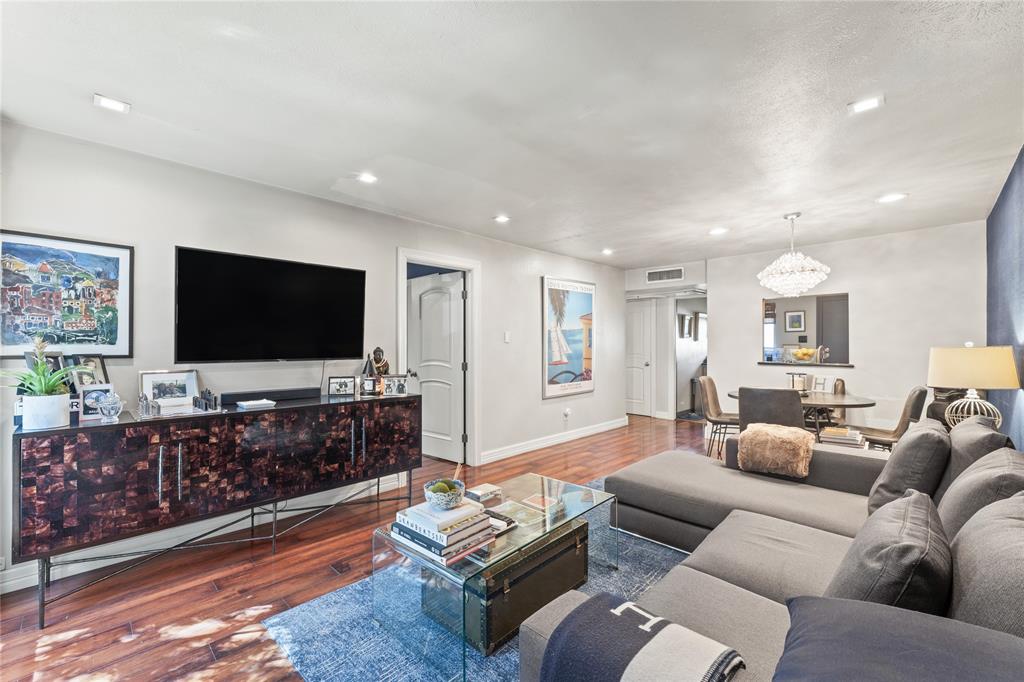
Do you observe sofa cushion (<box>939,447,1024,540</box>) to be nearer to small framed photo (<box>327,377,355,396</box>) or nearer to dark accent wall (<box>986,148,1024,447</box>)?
dark accent wall (<box>986,148,1024,447</box>)

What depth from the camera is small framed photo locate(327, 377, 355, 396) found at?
3375mm

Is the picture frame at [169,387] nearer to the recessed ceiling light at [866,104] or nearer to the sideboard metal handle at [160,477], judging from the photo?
the sideboard metal handle at [160,477]

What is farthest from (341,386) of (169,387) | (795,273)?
(795,273)

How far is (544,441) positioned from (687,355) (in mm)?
3780

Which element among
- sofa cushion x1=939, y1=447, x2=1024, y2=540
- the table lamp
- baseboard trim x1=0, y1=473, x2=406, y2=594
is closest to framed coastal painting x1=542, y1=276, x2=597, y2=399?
baseboard trim x1=0, y1=473, x2=406, y2=594

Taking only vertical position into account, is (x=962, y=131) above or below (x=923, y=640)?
above

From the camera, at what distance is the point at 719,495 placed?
246 cm

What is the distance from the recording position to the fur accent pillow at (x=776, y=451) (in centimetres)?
Result: 261

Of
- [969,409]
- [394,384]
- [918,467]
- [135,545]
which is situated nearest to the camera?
[918,467]

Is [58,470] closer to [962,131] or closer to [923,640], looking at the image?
[923,640]

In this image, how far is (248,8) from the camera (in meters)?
1.53

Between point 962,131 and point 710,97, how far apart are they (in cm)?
154

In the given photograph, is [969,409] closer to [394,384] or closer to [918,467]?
[918,467]

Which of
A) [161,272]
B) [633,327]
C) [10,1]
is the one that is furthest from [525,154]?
[633,327]
